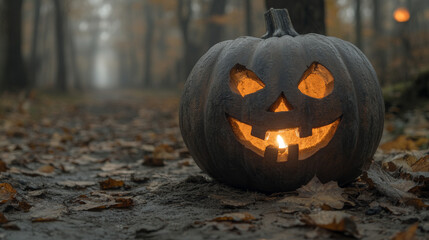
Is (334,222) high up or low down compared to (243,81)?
down

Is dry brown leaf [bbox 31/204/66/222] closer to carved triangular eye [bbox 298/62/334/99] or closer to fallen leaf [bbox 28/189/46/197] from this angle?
fallen leaf [bbox 28/189/46/197]

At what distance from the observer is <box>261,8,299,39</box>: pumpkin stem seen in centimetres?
327

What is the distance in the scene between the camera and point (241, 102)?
2.81 metres

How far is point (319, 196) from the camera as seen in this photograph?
2666mm

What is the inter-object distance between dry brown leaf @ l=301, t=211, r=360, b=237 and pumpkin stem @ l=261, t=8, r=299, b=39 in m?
1.47

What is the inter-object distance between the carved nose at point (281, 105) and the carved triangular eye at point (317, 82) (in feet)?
0.56

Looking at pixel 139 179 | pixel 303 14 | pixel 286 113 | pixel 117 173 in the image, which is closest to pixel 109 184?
pixel 139 179

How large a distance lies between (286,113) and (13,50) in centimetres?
1229

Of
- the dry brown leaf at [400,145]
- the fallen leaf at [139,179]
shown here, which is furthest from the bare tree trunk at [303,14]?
the fallen leaf at [139,179]

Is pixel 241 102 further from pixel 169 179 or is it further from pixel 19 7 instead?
pixel 19 7

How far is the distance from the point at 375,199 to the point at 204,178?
134 cm

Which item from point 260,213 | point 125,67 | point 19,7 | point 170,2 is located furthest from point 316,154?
point 125,67

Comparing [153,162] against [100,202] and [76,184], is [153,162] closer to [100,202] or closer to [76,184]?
[76,184]

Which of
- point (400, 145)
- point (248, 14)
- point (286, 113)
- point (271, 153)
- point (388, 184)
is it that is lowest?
point (400, 145)
